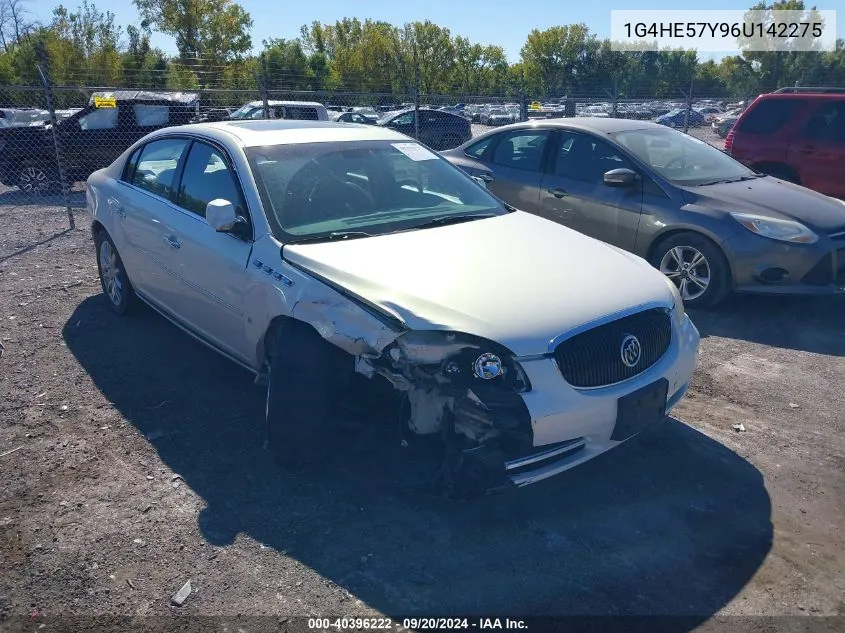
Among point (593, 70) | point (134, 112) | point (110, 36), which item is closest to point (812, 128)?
point (134, 112)

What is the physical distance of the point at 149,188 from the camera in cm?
505

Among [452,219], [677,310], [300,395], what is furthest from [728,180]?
[300,395]

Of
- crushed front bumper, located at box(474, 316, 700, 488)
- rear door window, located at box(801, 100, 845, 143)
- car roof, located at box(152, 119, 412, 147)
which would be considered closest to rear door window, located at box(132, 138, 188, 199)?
car roof, located at box(152, 119, 412, 147)

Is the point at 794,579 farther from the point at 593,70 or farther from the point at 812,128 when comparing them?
the point at 593,70

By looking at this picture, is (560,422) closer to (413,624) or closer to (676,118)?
(413,624)

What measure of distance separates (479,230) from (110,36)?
46066mm

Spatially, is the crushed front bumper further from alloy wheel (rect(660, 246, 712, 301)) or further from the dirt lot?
alloy wheel (rect(660, 246, 712, 301))

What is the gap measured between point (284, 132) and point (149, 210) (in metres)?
1.16

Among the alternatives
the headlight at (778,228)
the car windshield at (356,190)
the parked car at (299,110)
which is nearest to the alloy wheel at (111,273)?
the car windshield at (356,190)

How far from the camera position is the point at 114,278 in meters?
5.73

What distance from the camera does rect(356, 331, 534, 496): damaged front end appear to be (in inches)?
115

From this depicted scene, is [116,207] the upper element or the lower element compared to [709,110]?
lower

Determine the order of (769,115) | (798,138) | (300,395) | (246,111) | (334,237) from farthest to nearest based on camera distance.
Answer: (246,111)
(769,115)
(798,138)
(334,237)
(300,395)

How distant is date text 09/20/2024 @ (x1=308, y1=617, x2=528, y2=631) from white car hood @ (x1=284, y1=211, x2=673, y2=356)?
1.07 metres
